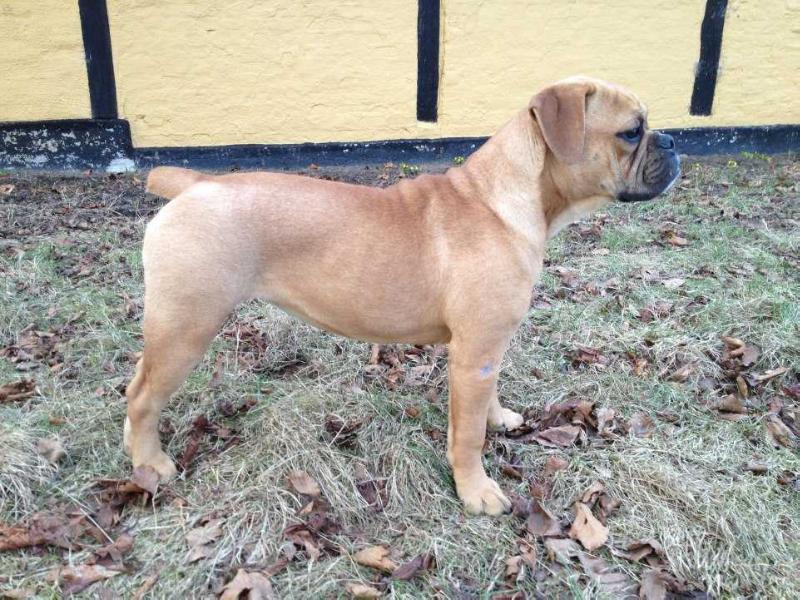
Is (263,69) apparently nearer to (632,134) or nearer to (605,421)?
(632,134)

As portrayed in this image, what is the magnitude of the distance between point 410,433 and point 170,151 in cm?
733

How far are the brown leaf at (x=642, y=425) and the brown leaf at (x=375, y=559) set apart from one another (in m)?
1.72

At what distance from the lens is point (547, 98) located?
2973mm

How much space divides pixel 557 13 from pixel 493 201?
27.3ft

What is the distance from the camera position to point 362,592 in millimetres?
2551

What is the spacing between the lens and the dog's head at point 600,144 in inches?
115

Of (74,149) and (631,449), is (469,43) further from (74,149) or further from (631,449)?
(631,449)

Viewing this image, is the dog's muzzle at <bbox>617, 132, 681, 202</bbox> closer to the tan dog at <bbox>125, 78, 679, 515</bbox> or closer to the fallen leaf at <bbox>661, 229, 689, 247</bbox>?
the tan dog at <bbox>125, 78, 679, 515</bbox>

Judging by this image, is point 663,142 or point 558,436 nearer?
point 663,142

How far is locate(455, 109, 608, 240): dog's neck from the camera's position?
9.95 ft

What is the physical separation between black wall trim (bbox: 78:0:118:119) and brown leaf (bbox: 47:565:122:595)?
787 cm

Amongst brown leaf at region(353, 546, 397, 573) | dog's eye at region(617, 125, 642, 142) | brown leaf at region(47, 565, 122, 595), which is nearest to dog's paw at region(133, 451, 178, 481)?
brown leaf at region(47, 565, 122, 595)

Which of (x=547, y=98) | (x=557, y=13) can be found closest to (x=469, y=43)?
(x=557, y=13)

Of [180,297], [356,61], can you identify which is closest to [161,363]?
[180,297]
